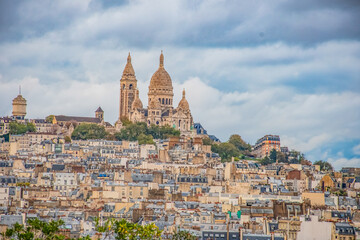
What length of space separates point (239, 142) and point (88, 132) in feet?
74.4

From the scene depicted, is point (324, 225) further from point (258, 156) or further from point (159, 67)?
point (159, 67)

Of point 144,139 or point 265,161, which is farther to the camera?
point 144,139

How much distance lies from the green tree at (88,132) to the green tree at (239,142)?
18348 mm

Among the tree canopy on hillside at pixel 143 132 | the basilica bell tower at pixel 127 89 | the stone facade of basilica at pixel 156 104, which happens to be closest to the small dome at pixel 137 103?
the stone facade of basilica at pixel 156 104

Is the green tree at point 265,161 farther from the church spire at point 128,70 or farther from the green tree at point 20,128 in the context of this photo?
the church spire at point 128,70

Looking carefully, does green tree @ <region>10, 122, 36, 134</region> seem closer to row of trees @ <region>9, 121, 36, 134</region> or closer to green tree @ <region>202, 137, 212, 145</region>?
row of trees @ <region>9, 121, 36, 134</region>

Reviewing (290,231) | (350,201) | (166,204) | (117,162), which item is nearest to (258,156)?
(117,162)

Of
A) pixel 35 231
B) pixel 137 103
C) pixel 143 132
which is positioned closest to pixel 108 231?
pixel 35 231

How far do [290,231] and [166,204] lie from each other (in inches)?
641

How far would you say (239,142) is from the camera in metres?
177

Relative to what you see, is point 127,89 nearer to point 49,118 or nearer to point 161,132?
point 49,118

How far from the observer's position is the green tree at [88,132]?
539ft

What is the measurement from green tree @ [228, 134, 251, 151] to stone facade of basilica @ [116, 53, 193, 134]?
7493 millimetres

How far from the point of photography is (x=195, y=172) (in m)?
126
